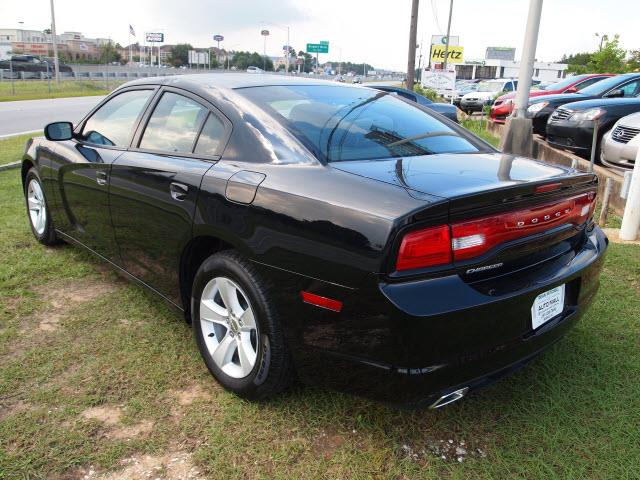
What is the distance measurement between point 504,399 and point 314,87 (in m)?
2.02

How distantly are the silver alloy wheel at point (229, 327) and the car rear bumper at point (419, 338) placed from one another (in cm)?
34

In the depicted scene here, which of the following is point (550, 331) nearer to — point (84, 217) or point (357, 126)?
point (357, 126)

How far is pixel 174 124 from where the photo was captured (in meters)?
3.18

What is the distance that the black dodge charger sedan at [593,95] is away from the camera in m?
10.5

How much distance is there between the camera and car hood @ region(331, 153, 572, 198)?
215cm

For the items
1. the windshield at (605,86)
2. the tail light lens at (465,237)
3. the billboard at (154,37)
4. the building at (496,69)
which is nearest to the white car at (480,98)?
the windshield at (605,86)

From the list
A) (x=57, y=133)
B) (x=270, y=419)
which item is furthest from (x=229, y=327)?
(x=57, y=133)

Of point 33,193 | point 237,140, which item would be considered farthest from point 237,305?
point 33,193

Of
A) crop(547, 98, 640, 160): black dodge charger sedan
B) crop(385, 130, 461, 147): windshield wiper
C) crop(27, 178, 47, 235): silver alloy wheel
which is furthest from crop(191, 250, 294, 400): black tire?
crop(547, 98, 640, 160): black dodge charger sedan

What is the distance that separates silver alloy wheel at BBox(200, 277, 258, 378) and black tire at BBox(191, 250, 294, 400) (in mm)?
40

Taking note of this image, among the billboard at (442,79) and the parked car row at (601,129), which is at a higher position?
the billboard at (442,79)

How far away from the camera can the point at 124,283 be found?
13.4 ft

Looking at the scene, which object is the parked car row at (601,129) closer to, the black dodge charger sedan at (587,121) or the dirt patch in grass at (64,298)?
the black dodge charger sedan at (587,121)

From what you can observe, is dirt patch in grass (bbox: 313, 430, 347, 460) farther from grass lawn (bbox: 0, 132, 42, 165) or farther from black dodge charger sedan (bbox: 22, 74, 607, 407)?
grass lawn (bbox: 0, 132, 42, 165)
